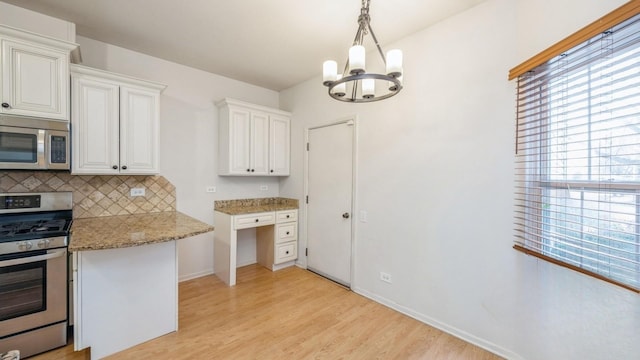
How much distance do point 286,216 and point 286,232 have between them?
0.79 ft

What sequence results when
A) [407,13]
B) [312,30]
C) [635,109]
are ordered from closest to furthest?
1. [635,109]
2. [407,13]
3. [312,30]

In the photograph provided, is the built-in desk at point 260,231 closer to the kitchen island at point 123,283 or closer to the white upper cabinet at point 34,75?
the kitchen island at point 123,283

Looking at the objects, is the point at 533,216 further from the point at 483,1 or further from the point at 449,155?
the point at 483,1

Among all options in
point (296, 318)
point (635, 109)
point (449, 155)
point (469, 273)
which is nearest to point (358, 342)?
point (296, 318)

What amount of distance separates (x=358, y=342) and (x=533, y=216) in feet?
5.51

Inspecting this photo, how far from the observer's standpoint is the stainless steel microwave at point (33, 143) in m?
1.96

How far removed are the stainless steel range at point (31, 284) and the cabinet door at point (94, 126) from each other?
59 centimetres

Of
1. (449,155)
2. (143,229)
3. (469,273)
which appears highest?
(449,155)

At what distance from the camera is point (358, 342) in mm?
2129

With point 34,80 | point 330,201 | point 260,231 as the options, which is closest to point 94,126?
point 34,80

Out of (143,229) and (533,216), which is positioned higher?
(533,216)

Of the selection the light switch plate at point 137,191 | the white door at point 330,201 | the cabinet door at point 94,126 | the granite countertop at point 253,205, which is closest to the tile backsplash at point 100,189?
the light switch plate at point 137,191

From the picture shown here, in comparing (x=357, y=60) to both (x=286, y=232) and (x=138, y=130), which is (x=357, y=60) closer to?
(x=138, y=130)

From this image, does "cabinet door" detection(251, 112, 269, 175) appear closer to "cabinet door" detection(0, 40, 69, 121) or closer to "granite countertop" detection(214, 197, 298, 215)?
"granite countertop" detection(214, 197, 298, 215)
